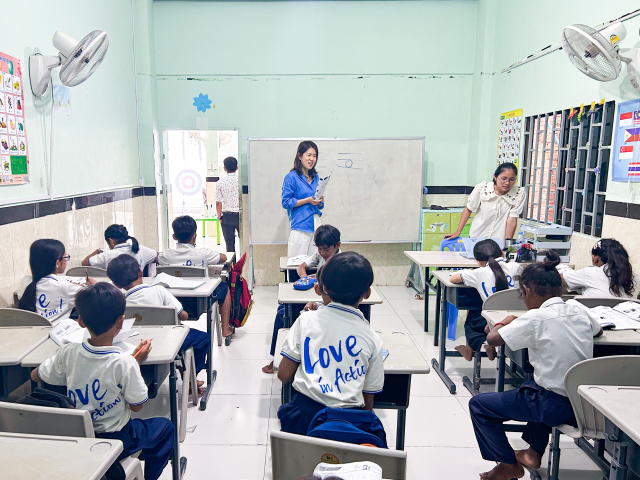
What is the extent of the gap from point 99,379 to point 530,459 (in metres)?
1.77

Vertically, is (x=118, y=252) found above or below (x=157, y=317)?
above

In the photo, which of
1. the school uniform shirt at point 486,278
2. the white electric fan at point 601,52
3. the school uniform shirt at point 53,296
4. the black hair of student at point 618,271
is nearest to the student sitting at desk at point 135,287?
the school uniform shirt at point 53,296

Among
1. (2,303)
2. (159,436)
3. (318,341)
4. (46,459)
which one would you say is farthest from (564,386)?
(2,303)

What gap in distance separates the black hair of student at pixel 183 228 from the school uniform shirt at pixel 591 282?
2478 millimetres

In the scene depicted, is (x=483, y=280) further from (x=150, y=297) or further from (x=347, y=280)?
(x=150, y=297)

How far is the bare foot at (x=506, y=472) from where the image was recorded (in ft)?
7.15

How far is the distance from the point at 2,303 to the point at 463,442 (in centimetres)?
263

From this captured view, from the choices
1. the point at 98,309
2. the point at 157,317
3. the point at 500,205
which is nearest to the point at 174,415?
the point at 157,317

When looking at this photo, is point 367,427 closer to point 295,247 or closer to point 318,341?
point 318,341

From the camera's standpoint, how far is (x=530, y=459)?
2.16 m

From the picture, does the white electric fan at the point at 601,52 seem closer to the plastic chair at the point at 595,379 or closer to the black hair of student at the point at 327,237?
the black hair of student at the point at 327,237

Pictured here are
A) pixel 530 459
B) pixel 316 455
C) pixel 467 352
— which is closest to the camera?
pixel 316 455

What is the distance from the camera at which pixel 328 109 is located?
18.7ft

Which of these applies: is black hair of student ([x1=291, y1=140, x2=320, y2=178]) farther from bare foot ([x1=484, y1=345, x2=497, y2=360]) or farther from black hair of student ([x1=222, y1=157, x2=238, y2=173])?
bare foot ([x1=484, y1=345, x2=497, y2=360])
